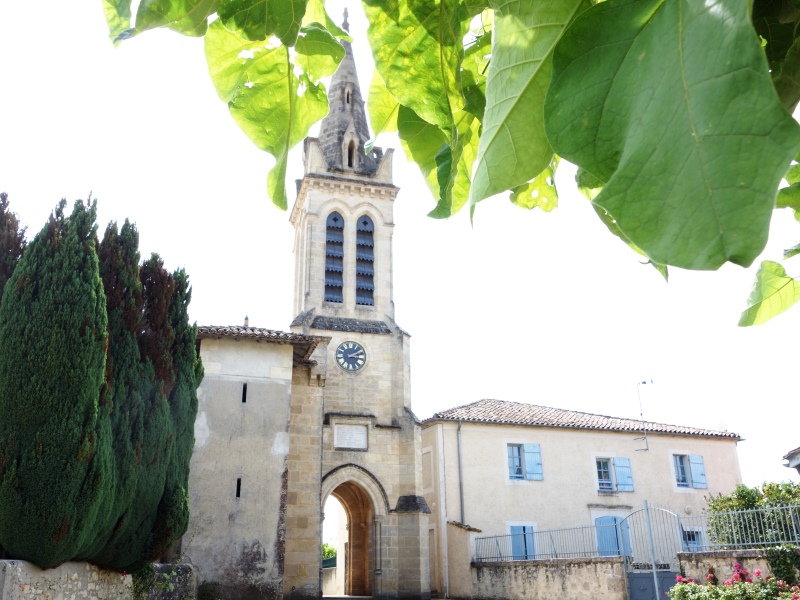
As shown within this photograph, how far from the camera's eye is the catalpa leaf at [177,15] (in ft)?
2.22

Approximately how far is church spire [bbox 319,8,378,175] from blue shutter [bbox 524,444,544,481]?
428 inches

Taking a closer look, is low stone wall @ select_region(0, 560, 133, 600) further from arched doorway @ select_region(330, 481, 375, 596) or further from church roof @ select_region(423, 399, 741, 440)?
church roof @ select_region(423, 399, 741, 440)

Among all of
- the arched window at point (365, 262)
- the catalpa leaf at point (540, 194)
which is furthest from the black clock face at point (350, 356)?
the catalpa leaf at point (540, 194)

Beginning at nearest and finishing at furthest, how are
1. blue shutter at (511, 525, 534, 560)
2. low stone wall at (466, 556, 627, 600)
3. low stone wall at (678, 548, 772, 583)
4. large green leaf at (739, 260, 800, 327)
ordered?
large green leaf at (739, 260, 800, 327)
low stone wall at (678, 548, 772, 583)
low stone wall at (466, 556, 627, 600)
blue shutter at (511, 525, 534, 560)

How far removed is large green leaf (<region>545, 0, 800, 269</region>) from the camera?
35 centimetres

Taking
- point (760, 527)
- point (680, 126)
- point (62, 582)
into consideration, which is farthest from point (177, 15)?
point (760, 527)

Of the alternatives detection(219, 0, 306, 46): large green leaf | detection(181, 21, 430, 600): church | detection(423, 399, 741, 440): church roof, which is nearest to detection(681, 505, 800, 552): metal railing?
detection(181, 21, 430, 600): church

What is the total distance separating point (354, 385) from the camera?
72.6 ft

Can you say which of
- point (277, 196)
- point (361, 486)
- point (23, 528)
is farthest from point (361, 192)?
point (277, 196)

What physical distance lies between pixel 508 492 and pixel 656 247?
76.5 feet

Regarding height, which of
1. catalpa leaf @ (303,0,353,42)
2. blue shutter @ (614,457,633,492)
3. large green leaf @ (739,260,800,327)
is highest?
blue shutter @ (614,457,633,492)

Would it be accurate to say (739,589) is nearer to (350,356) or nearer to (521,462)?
(521,462)

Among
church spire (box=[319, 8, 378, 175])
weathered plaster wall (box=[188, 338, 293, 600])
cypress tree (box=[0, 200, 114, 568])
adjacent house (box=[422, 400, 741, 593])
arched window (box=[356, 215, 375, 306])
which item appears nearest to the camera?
cypress tree (box=[0, 200, 114, 568])

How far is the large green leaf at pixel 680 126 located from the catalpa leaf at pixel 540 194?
65cm
